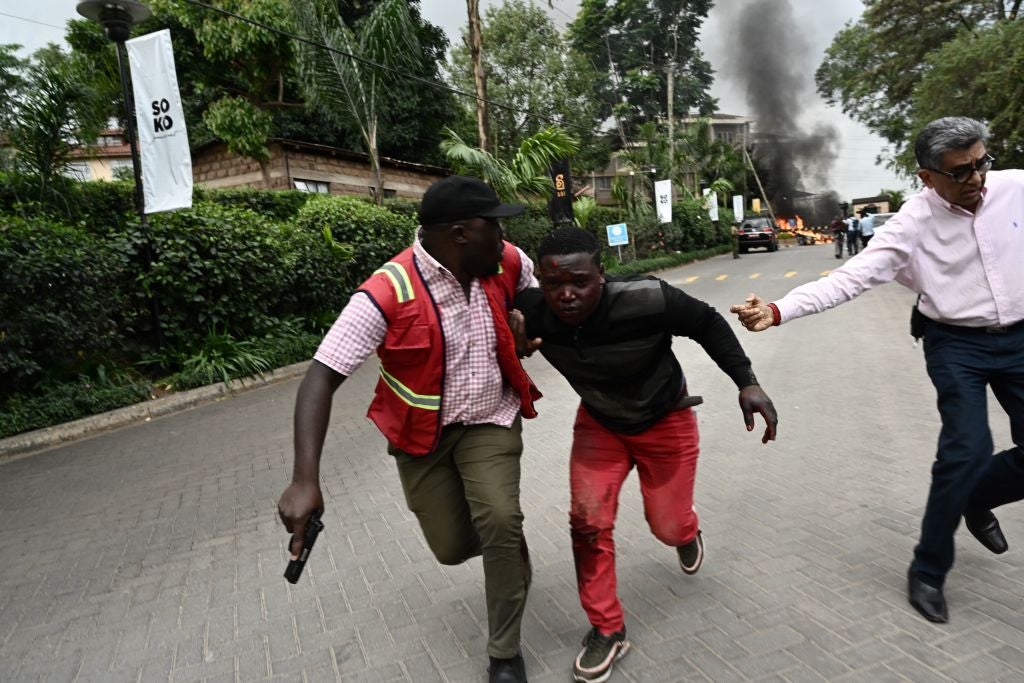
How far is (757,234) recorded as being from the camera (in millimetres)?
33969

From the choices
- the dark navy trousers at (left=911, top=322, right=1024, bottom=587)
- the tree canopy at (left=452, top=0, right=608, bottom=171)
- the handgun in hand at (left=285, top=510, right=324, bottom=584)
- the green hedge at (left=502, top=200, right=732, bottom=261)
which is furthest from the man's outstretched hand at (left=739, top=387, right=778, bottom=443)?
the tree canopy at (left=452, top=0, right=608, bottom=171)

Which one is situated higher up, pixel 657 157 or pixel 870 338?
pixel 657 157

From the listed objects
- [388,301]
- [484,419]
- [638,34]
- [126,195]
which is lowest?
[484,419]

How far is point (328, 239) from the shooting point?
10922 mm

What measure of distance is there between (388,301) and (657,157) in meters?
31.3

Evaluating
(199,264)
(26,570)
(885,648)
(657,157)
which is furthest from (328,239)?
(657,157)

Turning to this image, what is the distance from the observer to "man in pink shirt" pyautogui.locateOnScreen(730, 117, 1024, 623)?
269 cm

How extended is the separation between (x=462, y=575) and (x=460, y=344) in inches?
60.4

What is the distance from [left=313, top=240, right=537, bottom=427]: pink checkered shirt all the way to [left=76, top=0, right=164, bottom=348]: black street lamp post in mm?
7080

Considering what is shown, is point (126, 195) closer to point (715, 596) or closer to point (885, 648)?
point (715, 596)

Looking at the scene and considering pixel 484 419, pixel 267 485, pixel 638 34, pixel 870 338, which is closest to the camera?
pixel 484 419

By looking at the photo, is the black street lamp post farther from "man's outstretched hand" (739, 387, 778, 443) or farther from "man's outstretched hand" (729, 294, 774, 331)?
"man's outstretched hand" (739, 387, 778, 443)

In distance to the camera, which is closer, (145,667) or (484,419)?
(484,419)

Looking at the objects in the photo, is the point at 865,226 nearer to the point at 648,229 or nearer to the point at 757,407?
the point at 648,229
